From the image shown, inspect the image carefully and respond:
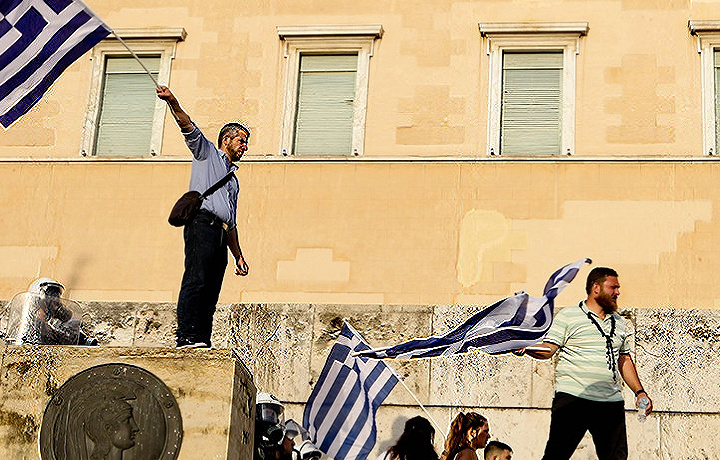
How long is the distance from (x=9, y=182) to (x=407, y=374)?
23.7 feet

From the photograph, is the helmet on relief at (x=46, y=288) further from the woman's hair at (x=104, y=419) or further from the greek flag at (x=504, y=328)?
the greek flag at (x=504, y=328)

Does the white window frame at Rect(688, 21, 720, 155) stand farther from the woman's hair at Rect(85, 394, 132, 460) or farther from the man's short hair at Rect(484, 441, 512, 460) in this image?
the woman's hair at Rect(85, 394, 132, 460)

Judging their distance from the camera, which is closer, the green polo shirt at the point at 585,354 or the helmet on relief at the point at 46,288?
the green polo shirt at the point at 585,354

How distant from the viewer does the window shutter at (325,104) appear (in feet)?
66.4

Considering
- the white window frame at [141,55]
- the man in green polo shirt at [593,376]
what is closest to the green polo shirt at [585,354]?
the man in green polo shirt at [593,376]

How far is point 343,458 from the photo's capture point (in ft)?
45.2

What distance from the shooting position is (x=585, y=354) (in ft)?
38.6

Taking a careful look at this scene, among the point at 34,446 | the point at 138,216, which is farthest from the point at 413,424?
the point at 138,216

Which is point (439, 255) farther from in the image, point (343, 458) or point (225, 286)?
point (343, 458)

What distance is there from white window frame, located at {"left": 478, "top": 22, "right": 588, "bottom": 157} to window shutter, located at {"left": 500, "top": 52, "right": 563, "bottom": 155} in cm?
7

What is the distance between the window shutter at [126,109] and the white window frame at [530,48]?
12.8 ft

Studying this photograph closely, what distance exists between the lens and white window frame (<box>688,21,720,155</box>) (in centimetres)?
1959

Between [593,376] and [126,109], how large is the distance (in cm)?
1025

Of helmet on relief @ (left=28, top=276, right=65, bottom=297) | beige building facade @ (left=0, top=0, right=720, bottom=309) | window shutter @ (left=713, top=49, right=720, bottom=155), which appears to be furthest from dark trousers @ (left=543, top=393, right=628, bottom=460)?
window shutter @ (left=713, top=49, right=720, bottom=155)
